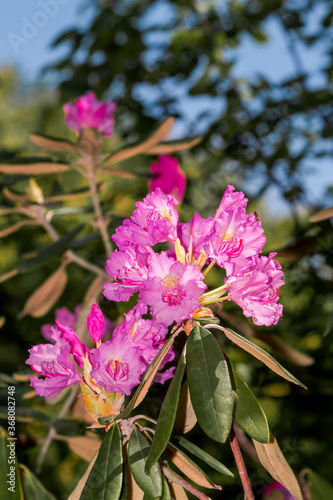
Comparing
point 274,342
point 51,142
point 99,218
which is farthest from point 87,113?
point 274,342

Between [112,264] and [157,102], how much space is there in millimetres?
1118

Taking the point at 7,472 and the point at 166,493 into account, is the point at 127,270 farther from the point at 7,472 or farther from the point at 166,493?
the point at 7,472

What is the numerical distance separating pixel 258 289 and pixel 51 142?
0.60 metres

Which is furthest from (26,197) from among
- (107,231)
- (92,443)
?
(92,443)

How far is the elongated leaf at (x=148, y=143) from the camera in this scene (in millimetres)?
929

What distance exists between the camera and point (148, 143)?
0.95 m

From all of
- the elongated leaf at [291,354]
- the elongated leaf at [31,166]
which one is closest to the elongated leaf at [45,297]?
the elongated leaf at [31,166]

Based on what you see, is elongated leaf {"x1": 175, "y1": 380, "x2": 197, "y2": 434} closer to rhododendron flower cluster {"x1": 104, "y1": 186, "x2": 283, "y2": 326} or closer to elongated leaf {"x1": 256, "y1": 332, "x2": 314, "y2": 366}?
rhododendron flower cluster {"x1": 104, "y1": 186, "x2": 283, "y2": 326}

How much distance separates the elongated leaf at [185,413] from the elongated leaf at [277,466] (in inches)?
A: 2.8

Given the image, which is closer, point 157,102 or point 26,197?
point 26,197

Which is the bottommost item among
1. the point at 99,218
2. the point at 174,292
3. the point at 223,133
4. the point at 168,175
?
the point at 174,292

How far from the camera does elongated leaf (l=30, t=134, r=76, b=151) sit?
0.96m

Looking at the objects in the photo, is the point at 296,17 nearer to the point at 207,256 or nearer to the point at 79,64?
the point at 79,64

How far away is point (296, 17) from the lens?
1.47 m
